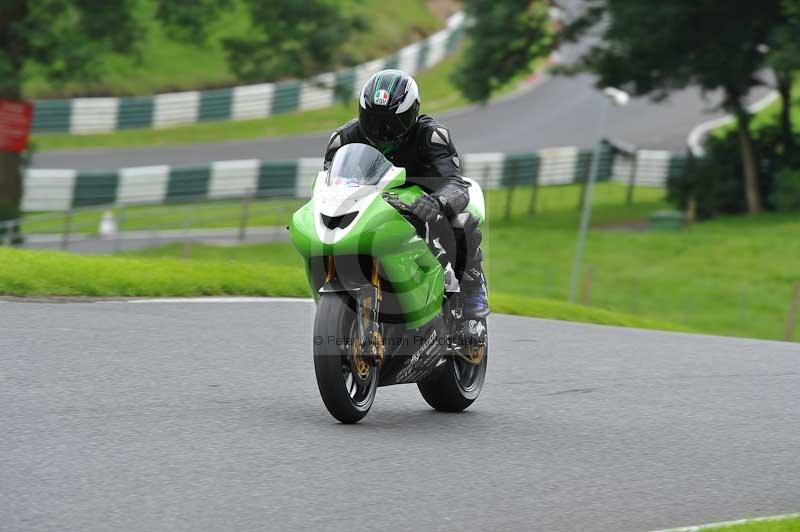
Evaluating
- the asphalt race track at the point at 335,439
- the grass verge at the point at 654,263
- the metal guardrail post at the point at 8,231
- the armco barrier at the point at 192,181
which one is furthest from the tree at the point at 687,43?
the asphalt race track at the point at 335,439

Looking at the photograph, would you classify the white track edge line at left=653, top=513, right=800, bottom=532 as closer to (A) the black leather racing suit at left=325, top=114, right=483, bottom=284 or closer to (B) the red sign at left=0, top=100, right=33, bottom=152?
(A) the black leather racing suit at left=325, top=114, right=483, bottom=284

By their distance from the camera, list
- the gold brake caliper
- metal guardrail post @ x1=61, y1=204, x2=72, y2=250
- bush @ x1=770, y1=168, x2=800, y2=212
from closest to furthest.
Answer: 1. the gold brake caliper
2. metal guardrail post @ x1=61, y1=204, x2=72, y2=250
3. bush @ x1=770, y1=168, x2=800, y2=212

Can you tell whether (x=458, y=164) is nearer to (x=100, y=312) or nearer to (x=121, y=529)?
(x=121, y=529)

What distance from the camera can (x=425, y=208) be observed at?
7.29 metres

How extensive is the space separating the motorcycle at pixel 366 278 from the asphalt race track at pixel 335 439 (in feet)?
1.03

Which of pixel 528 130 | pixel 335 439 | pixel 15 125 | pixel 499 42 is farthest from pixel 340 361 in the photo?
pixel 528 130

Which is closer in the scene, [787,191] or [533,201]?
[787,191]

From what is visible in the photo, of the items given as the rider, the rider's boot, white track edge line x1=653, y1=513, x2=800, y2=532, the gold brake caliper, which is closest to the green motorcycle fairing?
the rider

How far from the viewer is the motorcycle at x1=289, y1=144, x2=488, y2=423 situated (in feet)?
22.9

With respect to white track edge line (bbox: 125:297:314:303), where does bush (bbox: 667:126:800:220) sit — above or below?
below

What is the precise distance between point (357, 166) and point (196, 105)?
37.0 meters

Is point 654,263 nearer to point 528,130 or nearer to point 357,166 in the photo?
point 528,130

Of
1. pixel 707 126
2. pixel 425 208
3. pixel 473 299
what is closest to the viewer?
pixel 425 208

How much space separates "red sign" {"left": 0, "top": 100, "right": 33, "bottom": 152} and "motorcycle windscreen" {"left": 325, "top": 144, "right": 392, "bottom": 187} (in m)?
20.6
